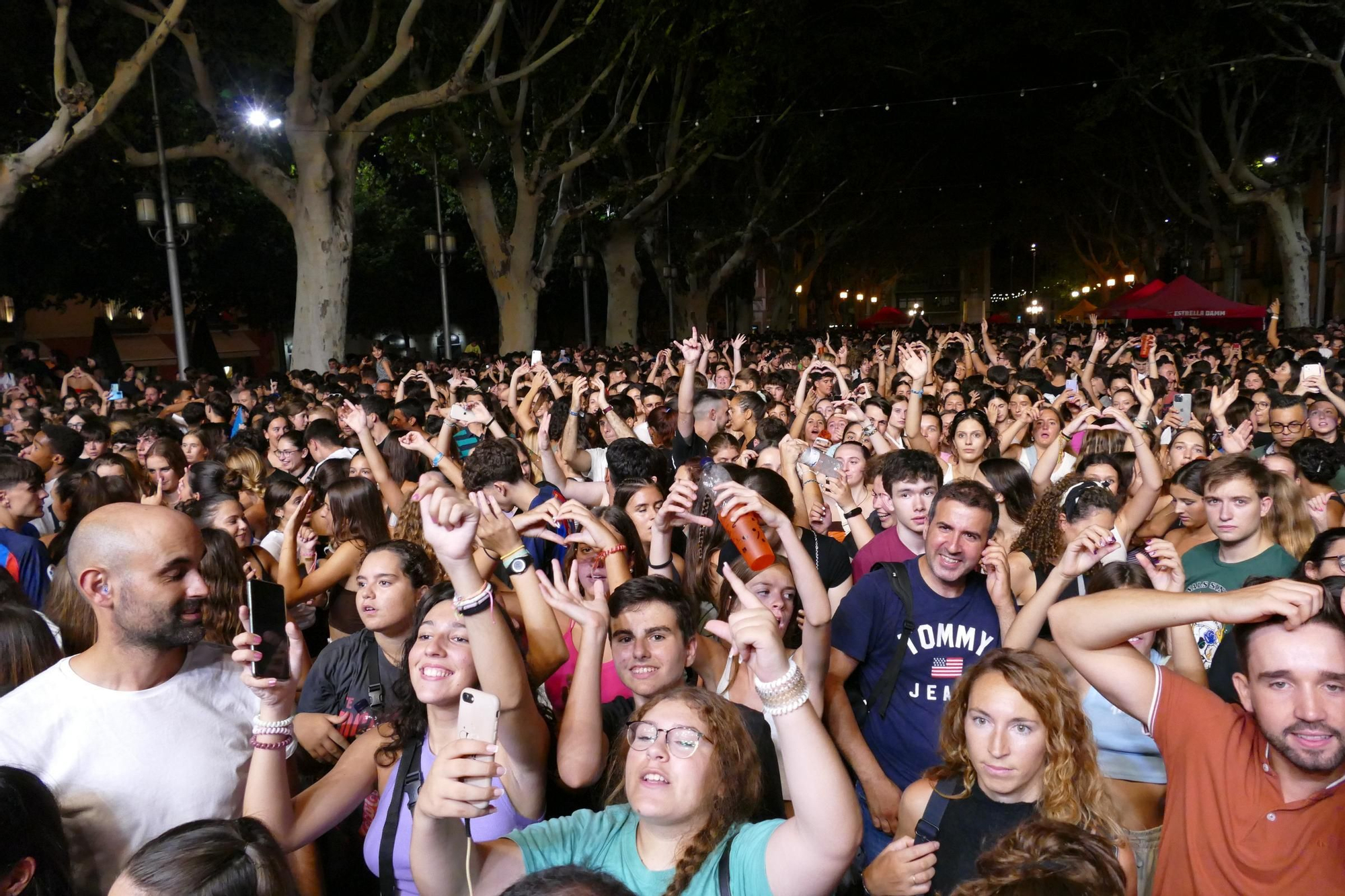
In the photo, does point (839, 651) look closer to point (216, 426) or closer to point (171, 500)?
point (171, 500)

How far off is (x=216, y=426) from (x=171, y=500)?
1.88m

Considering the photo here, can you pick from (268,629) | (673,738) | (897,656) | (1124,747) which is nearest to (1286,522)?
(1124,747)

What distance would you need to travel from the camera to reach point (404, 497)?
6715 millimetres

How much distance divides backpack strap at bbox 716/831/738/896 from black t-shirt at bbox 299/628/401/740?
5.65ft

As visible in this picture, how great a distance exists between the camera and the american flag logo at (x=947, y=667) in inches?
149

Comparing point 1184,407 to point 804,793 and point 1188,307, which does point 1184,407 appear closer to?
point 804,793

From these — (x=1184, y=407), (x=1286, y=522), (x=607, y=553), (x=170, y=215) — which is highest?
(x=170, y=215)

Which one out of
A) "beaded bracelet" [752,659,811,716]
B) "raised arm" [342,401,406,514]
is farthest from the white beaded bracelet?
"raised arm" [342,401,406,514]

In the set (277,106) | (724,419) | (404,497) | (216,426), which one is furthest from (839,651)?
(277,106)

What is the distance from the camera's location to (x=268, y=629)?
2.65 meters

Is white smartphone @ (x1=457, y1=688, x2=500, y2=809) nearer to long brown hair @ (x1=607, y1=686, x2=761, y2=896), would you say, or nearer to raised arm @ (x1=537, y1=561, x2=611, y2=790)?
long brown hair @ (x1=607, y1=686, x2=761, y2=896)

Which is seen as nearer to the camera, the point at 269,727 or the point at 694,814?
the point at 694,814

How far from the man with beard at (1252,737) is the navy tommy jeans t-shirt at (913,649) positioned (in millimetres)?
923

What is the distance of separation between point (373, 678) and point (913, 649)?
2.09 m
